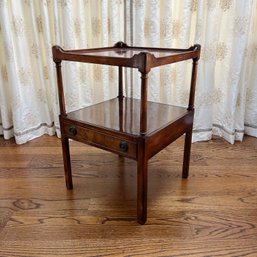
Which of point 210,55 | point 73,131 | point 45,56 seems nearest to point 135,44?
point 210,55

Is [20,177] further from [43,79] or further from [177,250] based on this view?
[177,250]

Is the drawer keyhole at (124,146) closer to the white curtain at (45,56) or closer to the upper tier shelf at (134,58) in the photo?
the upper tier shelf at (134,58)

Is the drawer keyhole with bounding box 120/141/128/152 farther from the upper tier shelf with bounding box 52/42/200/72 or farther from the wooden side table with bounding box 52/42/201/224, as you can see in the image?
the upper tier shelf with bounding box 52/42/200/72

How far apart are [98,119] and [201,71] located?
0.89m

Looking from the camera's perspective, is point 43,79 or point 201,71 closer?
point 201,71

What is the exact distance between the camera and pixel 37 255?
965mm

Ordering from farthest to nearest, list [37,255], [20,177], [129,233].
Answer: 1. [20,177]
2. [129,233]
3. [37,255]

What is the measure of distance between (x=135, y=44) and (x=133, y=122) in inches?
31.4

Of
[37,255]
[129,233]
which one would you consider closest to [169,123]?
[129,233]

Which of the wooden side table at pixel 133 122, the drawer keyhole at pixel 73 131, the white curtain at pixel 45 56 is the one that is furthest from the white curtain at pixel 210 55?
the drawer keyhole at pixel 73 131

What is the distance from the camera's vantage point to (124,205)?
4.06 feet

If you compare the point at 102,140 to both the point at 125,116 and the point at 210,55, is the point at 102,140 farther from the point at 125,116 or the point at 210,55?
the point at 210,55

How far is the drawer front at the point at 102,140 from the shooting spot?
101 cm

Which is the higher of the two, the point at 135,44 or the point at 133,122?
the point at 135,44
